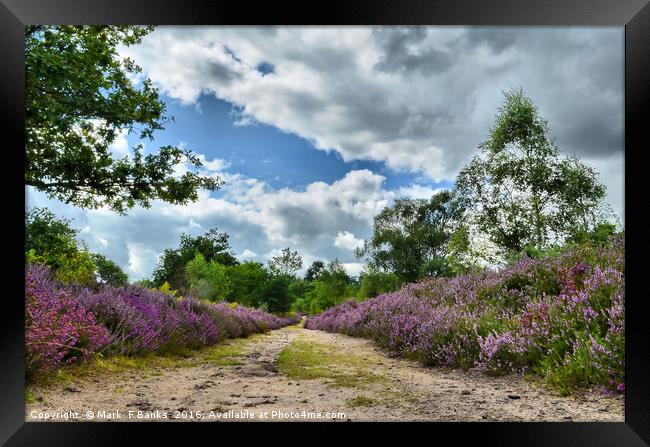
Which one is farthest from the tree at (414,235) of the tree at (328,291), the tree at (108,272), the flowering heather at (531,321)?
the tree at (108,272)

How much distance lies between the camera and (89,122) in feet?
14.7

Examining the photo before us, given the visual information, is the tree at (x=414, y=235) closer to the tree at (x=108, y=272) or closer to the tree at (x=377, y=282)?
the tree at (x=377, y=282)

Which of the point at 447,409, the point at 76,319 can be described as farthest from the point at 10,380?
the point at 447,409

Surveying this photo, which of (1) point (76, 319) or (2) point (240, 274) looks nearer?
(1) point (76, 319)

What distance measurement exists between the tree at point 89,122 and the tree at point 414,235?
113 inches

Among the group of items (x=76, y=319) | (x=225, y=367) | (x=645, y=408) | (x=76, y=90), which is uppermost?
(x=76, y=90)

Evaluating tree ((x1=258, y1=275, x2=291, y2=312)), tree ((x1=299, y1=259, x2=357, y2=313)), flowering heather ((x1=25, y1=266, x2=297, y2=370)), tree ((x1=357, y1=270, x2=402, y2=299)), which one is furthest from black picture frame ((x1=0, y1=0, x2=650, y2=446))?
tree ((x1=299, y1=259, x2=357, y2=313))

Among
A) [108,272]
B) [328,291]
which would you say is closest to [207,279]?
[108,272]

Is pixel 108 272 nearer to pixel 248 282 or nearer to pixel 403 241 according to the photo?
pixel 403 241

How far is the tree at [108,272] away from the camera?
169 inches

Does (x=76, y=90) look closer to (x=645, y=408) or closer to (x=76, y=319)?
(x=76, y=319)

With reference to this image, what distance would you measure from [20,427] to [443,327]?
4060mm

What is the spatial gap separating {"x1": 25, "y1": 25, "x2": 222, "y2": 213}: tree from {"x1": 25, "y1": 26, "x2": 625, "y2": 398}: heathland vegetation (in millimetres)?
16

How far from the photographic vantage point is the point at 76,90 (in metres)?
4.13
